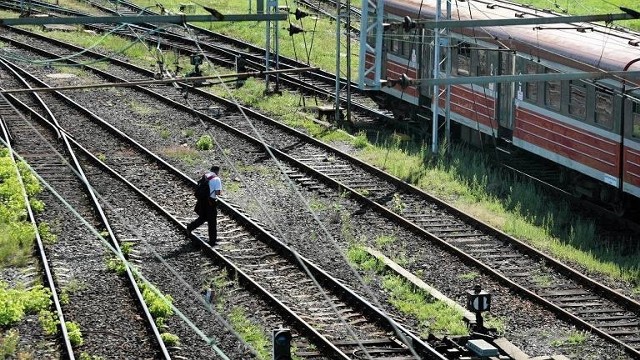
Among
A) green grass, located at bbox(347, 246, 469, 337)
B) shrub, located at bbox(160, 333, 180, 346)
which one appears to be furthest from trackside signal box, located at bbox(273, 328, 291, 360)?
green grass, located at bbox(347, 246, 469, 337)

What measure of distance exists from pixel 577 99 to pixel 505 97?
121 inches

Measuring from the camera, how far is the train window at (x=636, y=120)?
20.9 meters

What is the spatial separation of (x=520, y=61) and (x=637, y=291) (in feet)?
26.0

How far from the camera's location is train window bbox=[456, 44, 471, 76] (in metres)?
27.4

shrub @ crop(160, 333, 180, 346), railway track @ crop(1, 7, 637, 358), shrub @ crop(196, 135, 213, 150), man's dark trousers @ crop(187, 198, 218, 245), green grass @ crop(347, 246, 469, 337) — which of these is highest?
man's dark trousers @ crop(187, 198, 218, 245)

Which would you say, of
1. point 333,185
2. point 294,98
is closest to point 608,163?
point 333,185

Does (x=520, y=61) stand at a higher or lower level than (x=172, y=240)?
higher

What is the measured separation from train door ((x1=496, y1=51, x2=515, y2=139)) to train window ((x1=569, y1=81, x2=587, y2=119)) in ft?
7.94

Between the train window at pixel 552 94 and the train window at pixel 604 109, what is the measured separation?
1.43 metres

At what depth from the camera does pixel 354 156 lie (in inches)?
1061

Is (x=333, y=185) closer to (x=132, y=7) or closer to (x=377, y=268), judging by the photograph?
(x=377, y=268)

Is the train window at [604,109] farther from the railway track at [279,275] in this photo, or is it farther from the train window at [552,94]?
the railway track at [279,275]

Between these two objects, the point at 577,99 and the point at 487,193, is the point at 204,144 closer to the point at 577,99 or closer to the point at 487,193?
the point at 487,193

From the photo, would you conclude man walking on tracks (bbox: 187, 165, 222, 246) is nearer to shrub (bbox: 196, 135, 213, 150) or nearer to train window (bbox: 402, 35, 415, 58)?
shrub (bbox: 196, 135, 213, 150)
